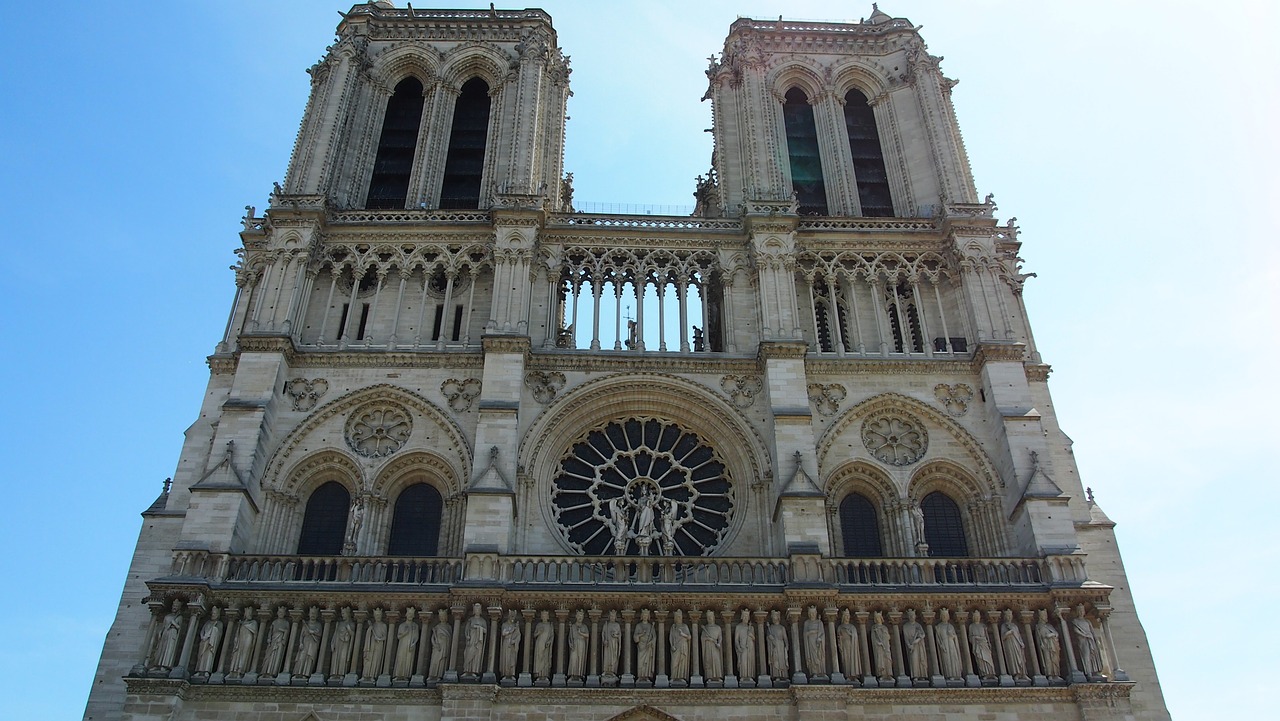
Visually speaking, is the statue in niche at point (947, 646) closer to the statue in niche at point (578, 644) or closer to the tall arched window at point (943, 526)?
the tall arched window at point (943, 526)

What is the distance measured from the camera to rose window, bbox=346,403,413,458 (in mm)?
22938

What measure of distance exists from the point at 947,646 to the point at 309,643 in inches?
446

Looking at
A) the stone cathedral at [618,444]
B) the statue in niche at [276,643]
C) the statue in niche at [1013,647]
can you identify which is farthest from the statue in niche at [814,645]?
the statue in niche at [276,643]

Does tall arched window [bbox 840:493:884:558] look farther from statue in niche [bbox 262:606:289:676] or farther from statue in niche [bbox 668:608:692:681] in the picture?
statue in niche [bbox 262:606:289:676]

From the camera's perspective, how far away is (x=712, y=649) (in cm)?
1912

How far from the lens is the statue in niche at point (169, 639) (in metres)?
18.7

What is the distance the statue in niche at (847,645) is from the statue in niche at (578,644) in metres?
4.50

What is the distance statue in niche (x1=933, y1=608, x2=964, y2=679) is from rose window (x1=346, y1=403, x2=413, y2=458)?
11.4m

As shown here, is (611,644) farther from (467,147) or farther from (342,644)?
(467,147)

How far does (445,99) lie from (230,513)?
14.4 meters

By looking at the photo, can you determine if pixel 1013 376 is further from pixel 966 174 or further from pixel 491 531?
pixel 491 531

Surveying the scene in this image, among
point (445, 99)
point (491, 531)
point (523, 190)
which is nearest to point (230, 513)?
point (491, 531)

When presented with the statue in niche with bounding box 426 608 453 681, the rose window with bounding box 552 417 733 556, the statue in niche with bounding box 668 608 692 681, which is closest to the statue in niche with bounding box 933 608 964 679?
the statue in niche with bounding box 668 608 692 681

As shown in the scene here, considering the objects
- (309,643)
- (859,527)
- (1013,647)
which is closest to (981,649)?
(1013,647)
